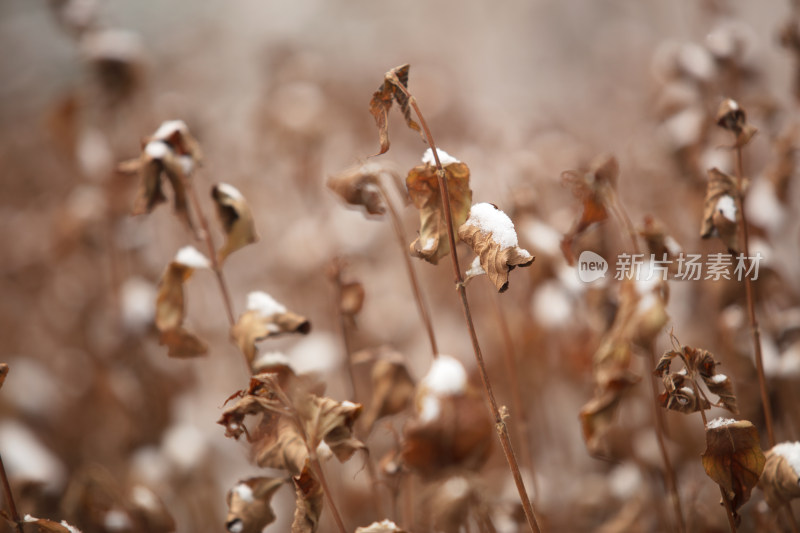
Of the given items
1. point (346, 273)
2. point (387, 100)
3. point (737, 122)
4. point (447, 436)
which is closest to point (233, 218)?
point (387, 100)

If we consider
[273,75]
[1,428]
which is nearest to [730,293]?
[1,428]

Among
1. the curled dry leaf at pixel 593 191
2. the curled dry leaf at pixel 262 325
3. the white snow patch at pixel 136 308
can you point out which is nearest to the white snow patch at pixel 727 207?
the curled dry leaf at pixel 593 191

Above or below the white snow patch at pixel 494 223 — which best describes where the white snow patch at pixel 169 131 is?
above

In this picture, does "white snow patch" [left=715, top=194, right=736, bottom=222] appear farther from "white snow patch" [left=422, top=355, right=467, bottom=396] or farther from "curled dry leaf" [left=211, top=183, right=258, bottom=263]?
"curled dry leaf" [left=211, top=183, right=258, bottom=263]

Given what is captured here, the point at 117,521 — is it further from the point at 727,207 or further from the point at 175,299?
the point at 727,207

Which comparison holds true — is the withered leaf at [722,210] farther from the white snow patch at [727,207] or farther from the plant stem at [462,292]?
the plant stem at [462,292]

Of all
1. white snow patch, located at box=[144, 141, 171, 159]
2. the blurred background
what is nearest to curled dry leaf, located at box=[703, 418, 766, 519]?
the blurred background

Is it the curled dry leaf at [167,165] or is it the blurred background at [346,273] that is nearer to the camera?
the curled dry leaf at [167,165]
